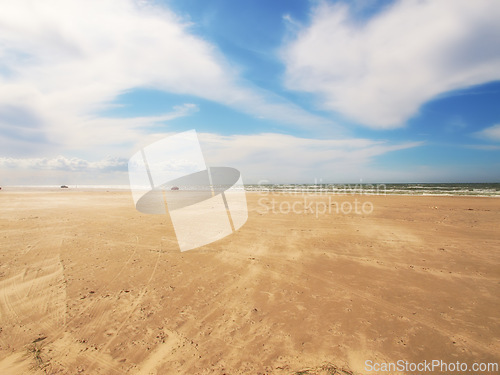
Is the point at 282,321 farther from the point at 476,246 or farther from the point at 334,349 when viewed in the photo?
the point at 476,246

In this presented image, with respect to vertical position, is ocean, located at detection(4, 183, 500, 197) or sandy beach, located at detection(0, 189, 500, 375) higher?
ocean, located at detection(4, 183, 500, 197)

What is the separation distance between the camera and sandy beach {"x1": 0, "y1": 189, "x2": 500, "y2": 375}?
3.04m

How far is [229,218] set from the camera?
13086mm

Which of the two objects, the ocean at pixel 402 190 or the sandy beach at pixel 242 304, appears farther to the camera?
the ocean at pixel 402 190

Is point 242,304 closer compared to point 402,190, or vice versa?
point 242,304

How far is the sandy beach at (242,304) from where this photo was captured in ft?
9.99

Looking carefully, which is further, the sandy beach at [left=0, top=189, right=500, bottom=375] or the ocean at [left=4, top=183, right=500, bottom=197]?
the ocean at [left=4, top=183, right=500, bottom=197]

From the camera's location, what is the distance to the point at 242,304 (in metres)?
4.34

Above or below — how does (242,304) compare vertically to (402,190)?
below

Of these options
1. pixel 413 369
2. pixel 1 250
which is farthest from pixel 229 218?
pixel 413 369

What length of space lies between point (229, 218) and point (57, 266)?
8.18m

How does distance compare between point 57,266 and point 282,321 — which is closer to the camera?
point 282,321

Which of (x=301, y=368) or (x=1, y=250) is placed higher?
(x=1, y=250)

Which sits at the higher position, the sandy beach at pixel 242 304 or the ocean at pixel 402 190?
the ocean at pixel 402 190
